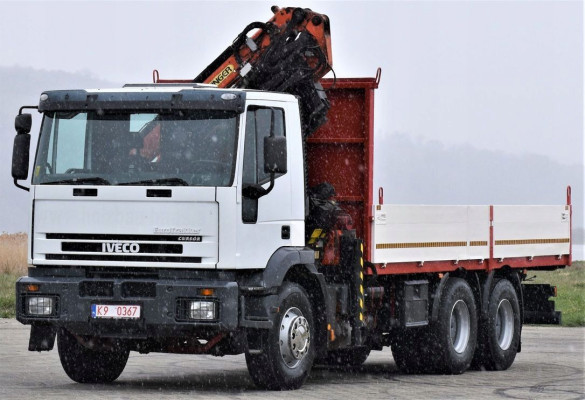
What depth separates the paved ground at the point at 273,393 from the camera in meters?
14.3

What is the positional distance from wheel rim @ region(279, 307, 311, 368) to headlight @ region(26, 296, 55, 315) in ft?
7.77

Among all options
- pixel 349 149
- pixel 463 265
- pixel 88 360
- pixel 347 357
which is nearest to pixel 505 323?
pixel 463 265

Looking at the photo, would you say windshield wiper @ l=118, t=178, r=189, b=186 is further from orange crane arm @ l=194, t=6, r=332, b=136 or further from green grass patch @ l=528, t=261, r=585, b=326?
green grass patch @ l=528, t=261, r=585, b=326

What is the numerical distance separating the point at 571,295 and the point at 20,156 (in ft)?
77.4

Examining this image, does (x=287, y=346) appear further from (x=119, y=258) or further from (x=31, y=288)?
(x=31, y=288)

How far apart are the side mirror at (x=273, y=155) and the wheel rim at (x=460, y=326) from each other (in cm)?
522

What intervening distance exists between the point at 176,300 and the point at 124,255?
2.38 feet

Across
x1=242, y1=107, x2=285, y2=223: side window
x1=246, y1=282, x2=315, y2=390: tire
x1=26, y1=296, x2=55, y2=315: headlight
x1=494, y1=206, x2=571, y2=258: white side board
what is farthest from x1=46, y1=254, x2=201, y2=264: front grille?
x1=494, y1=206, x2=571, y2=258: white side board

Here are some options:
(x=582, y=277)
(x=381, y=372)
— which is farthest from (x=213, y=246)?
(x=582, y=277)

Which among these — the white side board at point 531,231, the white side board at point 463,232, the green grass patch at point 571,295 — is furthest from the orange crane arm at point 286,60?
the green grass patch at point 571,295

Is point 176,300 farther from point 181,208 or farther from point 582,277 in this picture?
point 582,277

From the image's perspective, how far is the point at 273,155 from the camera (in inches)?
545

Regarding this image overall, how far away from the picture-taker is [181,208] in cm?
1398

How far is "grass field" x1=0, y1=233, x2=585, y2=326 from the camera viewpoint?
1093 inches
